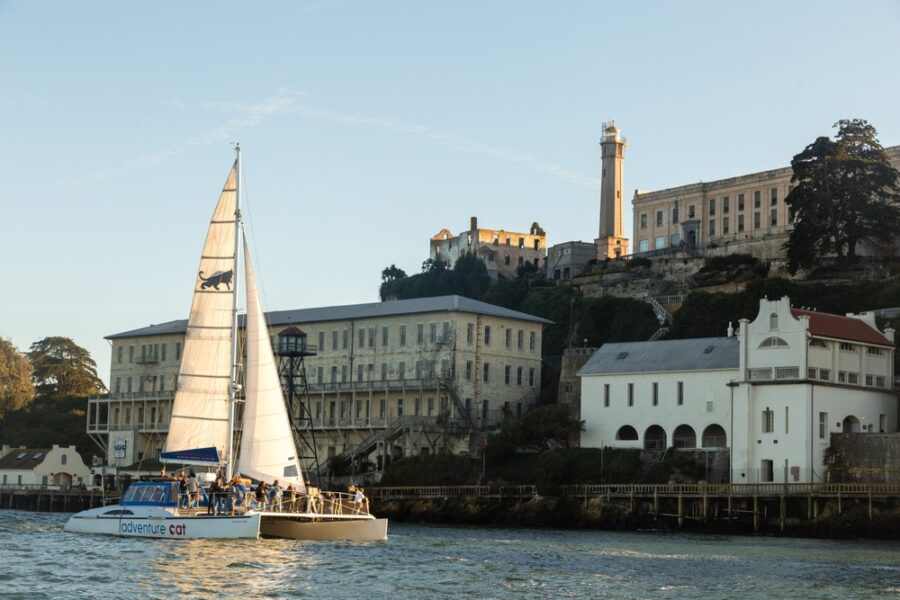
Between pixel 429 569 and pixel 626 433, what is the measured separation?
1498 inches

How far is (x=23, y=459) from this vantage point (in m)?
104

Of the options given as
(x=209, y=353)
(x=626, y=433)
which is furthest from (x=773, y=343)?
(x=209, y=353)

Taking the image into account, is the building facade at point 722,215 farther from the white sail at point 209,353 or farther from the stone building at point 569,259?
the white sail at point 209,353

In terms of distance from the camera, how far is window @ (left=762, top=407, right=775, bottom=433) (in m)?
71.2

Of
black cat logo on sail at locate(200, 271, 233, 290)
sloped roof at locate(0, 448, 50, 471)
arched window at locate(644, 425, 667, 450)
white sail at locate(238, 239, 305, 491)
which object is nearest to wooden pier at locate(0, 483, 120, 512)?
sloped roof at locate(0, 448, 50, 471)

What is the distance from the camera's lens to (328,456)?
309 feet

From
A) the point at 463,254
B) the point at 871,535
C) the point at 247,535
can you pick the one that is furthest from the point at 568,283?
the point at 247,535

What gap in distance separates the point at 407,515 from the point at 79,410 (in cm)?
4814

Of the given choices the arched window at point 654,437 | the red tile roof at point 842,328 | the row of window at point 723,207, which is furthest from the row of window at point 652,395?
the row of window at point 723,207

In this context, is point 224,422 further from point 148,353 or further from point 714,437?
point 148,353

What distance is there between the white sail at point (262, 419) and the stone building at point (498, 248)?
260 ft

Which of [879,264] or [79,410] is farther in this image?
[79,410]

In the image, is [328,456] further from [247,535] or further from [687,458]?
[247,535]

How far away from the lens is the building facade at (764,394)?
70.4 meters
